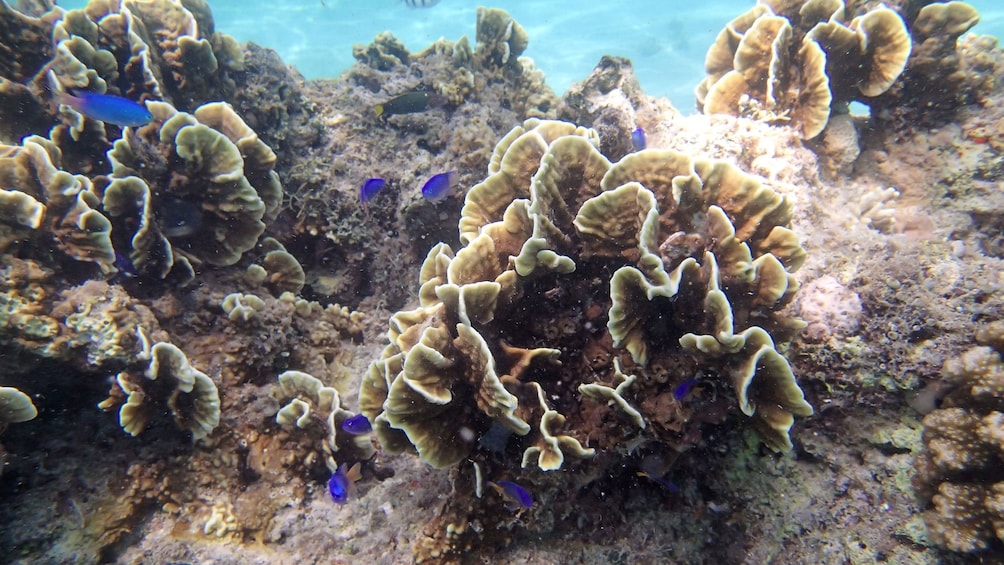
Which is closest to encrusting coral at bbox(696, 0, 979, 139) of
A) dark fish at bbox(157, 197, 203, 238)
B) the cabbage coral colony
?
the cabbage coral colony

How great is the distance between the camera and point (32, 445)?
2.87 metres

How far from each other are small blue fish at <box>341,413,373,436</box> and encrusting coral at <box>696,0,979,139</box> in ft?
13.1

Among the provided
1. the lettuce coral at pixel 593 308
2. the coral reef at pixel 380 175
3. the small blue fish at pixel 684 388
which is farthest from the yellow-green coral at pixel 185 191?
the small blue fish at pixel 684 388

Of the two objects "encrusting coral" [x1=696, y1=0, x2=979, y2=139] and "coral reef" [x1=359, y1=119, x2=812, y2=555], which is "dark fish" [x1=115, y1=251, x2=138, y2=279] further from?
"encrusting coral" [x1=696, y1=0, x2=979, y2=139]

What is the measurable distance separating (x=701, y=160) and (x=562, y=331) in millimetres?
1215


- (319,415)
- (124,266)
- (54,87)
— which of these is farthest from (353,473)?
(54,87)

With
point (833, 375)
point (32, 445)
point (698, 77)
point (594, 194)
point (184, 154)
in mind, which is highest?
point (698, 77)

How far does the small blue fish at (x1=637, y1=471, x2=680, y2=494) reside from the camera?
94.0 inches

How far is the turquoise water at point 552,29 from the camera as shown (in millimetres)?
22781

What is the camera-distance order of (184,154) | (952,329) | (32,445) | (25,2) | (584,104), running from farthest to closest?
(584,104)
(25,2)
(184,154)
(32,445)
(952,329)

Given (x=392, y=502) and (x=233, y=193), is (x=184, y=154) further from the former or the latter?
(x=392, y=502)

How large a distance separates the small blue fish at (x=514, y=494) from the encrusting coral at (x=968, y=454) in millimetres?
1964

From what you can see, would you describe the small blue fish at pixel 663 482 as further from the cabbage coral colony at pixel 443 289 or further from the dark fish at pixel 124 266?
the dark fish at pixel 124 266

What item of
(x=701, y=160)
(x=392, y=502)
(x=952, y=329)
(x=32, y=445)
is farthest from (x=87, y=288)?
(x=952, y=329)
